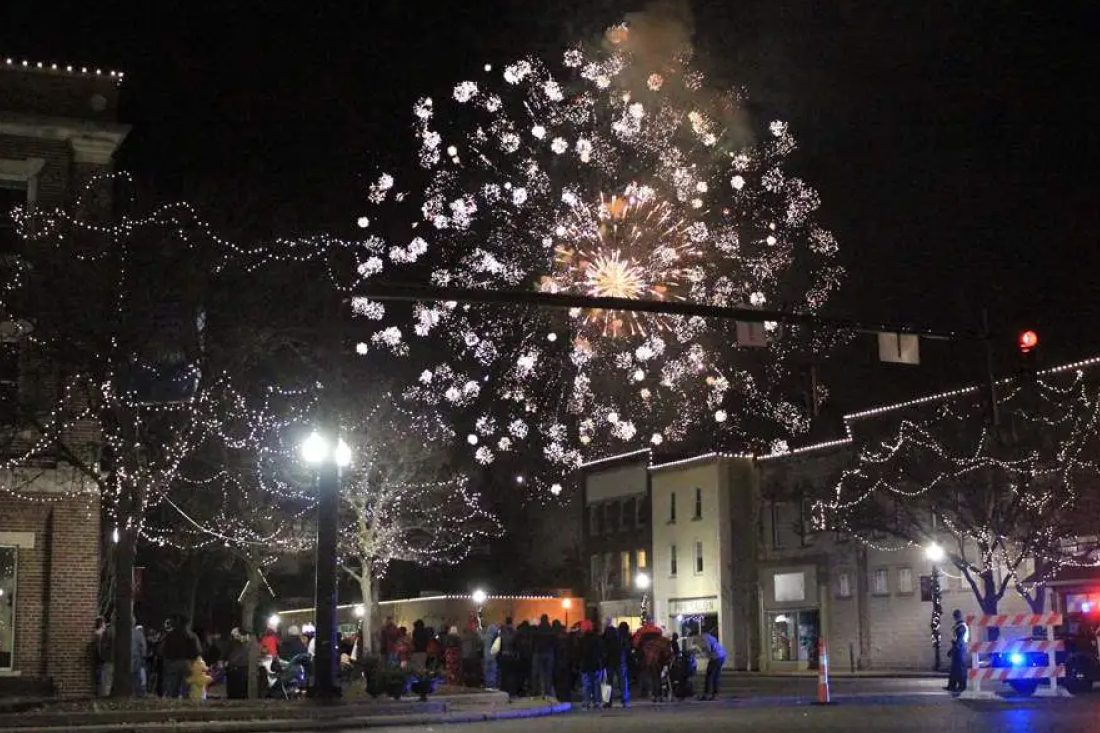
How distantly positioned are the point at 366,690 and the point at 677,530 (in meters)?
37.6

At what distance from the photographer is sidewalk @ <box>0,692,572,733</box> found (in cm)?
1952

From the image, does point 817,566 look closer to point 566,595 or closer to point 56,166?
point 566,595

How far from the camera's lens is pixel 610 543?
6662 cm

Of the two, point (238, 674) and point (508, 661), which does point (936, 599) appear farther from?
point (238, 674)

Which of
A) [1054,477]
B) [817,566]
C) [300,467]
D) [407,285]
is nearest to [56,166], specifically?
[407,285]

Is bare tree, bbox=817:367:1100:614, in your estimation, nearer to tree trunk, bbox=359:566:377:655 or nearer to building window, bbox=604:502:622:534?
tree trunk, bbox=359:566:377:655

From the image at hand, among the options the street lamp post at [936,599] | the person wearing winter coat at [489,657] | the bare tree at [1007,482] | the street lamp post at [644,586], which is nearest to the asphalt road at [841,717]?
the person wearing winter coat at [489,657]

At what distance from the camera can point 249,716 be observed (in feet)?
68.2

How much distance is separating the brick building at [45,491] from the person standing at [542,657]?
8621 millimetres

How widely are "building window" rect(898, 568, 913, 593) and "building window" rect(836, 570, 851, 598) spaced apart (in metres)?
3.09

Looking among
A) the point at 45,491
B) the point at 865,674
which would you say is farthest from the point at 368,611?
the point at 45,491

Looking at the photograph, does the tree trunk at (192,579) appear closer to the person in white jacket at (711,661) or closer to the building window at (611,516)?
the building window at (611,516)

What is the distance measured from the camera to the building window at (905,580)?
161 feet

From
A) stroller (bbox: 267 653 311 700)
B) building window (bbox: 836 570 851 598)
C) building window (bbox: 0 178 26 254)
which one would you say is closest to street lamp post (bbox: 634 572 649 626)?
building window (bbox: 836 570 851 598)
